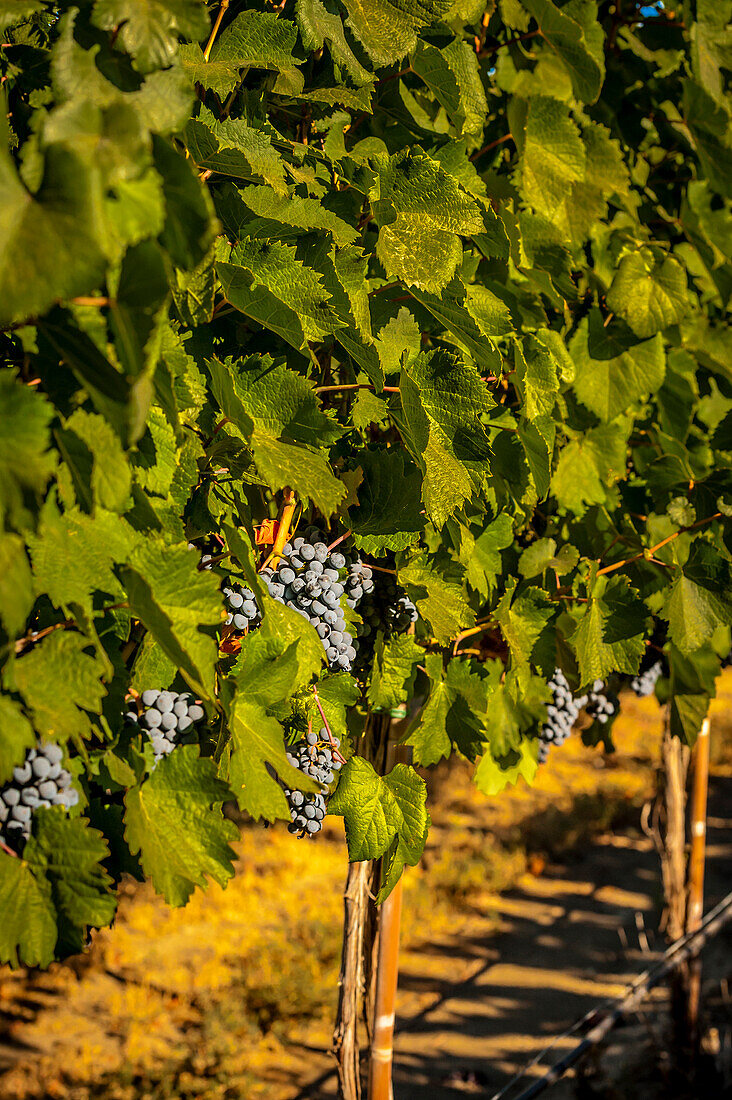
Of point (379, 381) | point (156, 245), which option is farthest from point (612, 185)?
point (156, 245)

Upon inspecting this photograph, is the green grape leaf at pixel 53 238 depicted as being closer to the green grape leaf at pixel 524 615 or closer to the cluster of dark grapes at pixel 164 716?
the cluster of dark grapes at pixel 164 716

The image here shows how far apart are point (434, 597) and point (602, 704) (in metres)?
0.85

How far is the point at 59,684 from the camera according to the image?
750mm

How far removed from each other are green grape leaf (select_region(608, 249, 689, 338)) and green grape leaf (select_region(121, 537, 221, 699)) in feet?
3.07

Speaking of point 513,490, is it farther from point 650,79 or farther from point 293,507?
point 650,79

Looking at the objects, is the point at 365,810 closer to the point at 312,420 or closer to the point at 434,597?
the point at 434,597

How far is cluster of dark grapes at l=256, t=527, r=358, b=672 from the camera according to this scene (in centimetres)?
102

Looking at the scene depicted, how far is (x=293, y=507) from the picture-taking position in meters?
1.09

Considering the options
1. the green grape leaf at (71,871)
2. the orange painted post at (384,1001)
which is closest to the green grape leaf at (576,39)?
the green grape leaf at (71,871)

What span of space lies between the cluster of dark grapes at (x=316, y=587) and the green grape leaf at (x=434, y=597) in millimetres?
98

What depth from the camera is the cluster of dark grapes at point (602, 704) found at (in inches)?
72.1

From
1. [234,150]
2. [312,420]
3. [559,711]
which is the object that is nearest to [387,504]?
[312,420]

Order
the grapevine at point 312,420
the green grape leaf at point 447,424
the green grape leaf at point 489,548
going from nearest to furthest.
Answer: the grapevine at point 312,420
the green grape leaf at point 447,424
the green grape leaf at point 489,548

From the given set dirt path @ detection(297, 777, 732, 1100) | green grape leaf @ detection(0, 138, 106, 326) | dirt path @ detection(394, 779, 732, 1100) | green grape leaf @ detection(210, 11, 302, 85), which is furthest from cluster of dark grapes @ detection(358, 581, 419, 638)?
dirt path @ detection(297, 777, 732, 1100)
